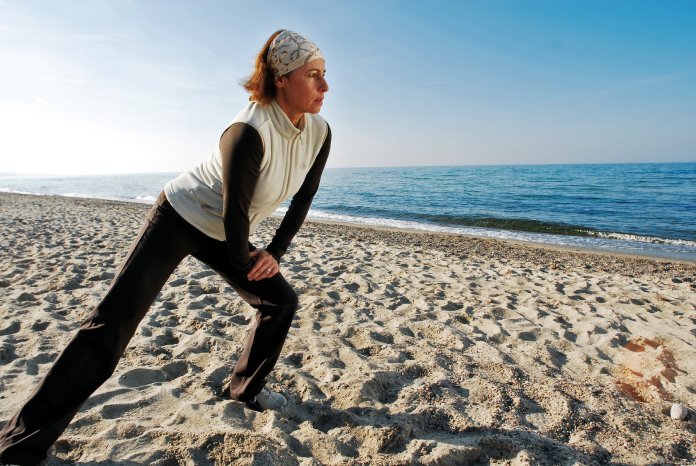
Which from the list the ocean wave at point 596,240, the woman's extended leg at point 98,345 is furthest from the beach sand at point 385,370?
the ocean wave at point 596,240

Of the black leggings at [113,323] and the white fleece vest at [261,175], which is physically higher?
the white fleece vest at [261,175]


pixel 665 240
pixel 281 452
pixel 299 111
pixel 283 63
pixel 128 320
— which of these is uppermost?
pixel 283 63

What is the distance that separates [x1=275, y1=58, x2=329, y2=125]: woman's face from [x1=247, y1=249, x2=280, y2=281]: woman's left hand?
0.72 metres

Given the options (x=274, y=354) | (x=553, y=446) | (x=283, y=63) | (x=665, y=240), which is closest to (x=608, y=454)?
(x=553, y=446)

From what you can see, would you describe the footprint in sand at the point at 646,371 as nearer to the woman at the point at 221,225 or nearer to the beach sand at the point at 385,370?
A: the beach sand at the point at 385,370

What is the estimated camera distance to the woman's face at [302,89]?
1.94 metres

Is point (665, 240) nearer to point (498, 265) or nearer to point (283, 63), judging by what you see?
point (498, 265)

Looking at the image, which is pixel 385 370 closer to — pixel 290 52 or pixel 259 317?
pixel 259 317

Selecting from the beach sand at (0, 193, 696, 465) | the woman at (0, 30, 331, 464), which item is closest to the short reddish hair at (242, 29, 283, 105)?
the woman at (0, 30, 331, 464)

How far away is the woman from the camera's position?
1806 mm

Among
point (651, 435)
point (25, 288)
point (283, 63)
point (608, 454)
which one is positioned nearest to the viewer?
point (283, 63)

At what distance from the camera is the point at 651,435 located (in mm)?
2348

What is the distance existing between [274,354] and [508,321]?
8.84 feet

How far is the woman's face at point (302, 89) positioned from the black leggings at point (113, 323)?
77 centimetres
